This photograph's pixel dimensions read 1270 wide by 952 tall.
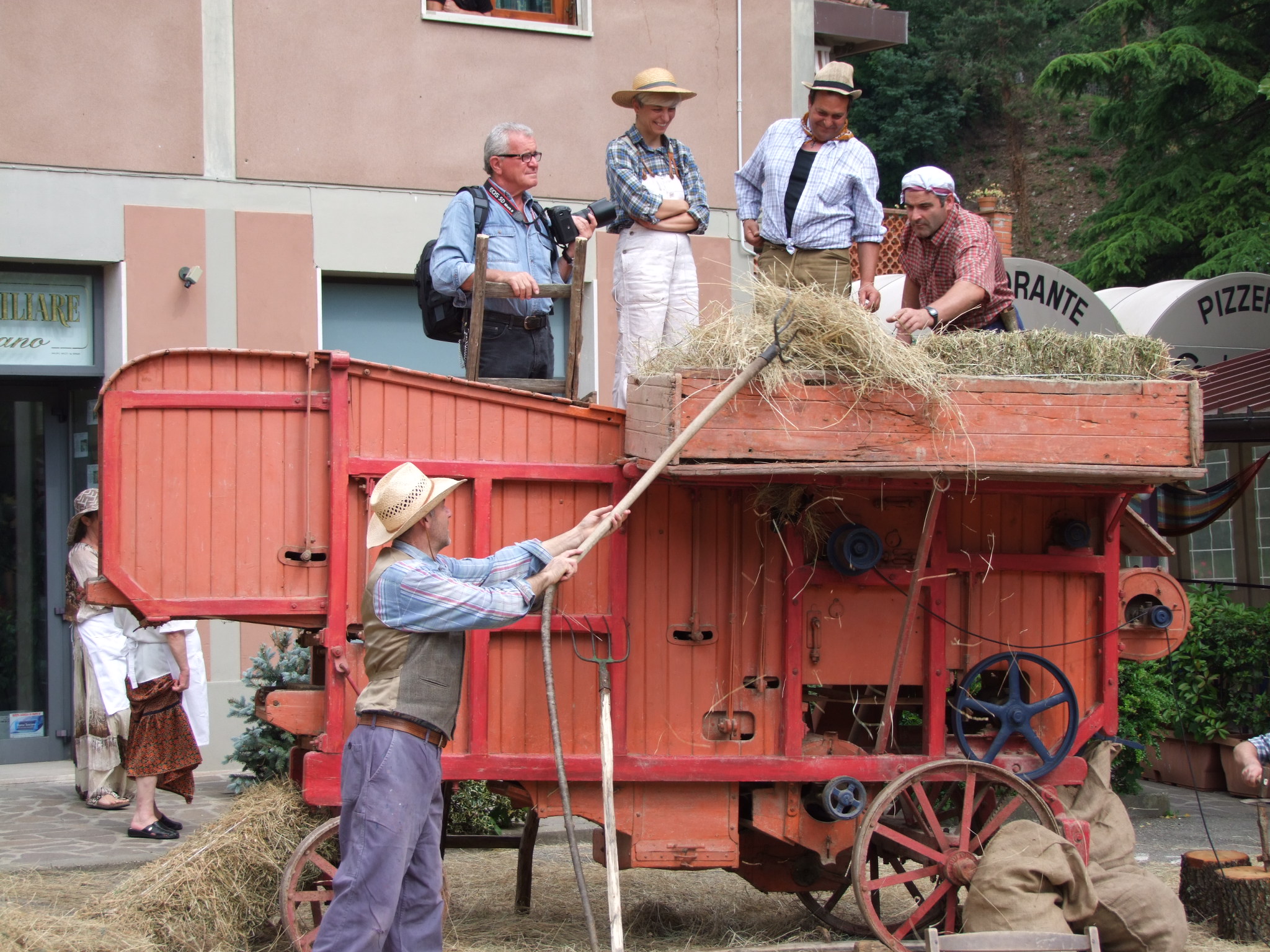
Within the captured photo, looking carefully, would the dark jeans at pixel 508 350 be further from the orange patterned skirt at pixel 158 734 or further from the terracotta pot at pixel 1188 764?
the terracotta pot at pixel 1188 764

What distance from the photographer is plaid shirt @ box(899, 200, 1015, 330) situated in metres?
6.48

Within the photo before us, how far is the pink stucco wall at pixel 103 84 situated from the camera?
9.72 m

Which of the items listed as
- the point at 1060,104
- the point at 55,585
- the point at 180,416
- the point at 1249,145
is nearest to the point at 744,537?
the point at 180,416

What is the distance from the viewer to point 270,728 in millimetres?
8508

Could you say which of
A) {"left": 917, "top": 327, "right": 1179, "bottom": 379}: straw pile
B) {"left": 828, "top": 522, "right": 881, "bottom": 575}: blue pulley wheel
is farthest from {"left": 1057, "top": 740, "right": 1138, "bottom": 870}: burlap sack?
{"left": 917, "top": 327, "right": 1179, "bottom": 379}: straw pile

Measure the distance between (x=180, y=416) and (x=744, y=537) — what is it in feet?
7.56

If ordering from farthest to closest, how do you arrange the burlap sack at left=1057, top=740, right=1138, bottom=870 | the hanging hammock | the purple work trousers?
the hanging hammock < the burlap sack at left=1057, top=740, right=1138, bottom=870 < the purple work trousers

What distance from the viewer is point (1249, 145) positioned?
17.8 m

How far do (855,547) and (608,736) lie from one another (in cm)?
136

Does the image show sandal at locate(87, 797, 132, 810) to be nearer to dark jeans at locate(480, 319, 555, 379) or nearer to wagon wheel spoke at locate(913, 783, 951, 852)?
dark jeans at locate(480, 319, 555, 379)

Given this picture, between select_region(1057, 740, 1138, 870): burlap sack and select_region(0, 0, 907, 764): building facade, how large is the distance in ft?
14.8

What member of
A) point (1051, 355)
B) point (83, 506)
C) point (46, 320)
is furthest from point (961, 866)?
point (46, 320)

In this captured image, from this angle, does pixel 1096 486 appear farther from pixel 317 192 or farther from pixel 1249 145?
pixel 1249 145

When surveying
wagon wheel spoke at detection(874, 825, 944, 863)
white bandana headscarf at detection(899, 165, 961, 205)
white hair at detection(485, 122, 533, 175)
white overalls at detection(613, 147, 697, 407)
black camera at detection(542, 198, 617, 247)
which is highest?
white hair at detection(485, 122, 533, 175)
